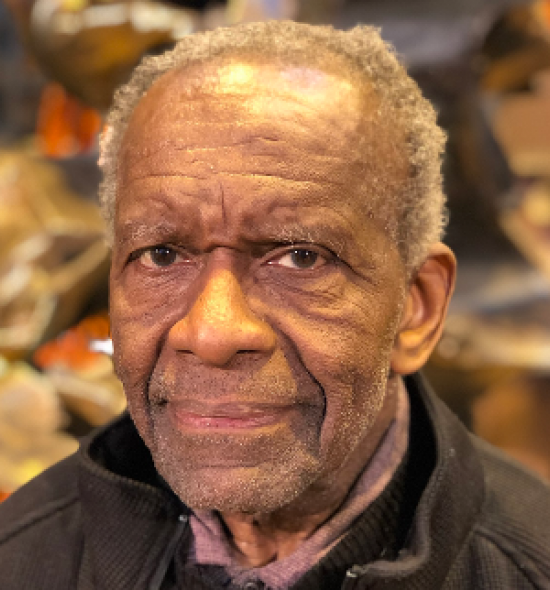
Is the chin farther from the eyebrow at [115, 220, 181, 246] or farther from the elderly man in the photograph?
the eyebrow at [115, 220, 181, 246]

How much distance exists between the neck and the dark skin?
10cm

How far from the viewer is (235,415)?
92 cm

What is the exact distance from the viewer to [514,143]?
3.31 metres

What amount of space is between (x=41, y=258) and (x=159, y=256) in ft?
5.74

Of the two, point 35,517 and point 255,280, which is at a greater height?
point 255,280

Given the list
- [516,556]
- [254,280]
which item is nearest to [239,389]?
[254,280]

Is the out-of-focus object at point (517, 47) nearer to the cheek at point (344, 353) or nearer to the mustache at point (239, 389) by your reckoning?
the cheek at point (344, 353)

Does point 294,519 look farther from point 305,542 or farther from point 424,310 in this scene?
point 424,310

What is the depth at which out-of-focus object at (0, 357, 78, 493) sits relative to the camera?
6.82 feet

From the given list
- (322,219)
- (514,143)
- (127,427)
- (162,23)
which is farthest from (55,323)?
(514,143)

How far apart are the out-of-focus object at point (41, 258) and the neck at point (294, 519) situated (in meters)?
1.58

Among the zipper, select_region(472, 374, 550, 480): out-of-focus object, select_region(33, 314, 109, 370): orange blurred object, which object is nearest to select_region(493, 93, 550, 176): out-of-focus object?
select_region(472, 374, 550, 480): out-of-focus object

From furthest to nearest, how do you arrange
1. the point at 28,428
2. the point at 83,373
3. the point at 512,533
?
the point at 83,373, the point at 28,428, the point at 512,533

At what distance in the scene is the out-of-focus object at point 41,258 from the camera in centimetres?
252
